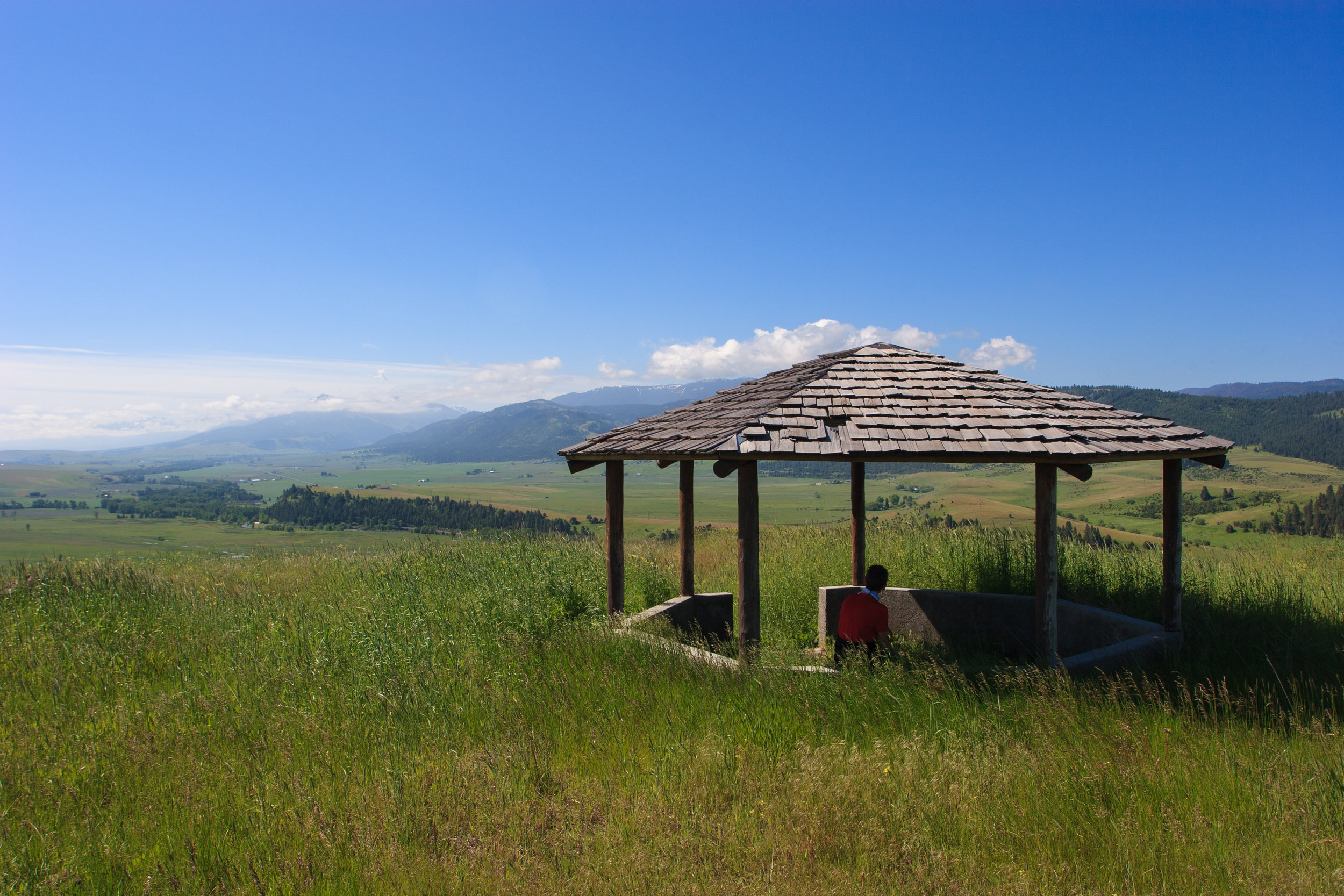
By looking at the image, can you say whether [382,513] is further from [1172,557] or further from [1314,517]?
[1314,517]

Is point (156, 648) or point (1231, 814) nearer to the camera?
point (1231, 814)

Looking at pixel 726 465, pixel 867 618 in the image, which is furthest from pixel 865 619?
pixel 726 465

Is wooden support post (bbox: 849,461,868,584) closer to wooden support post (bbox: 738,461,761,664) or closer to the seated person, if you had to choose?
the seated person

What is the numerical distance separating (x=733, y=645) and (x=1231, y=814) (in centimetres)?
376

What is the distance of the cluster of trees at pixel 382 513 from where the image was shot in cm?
6100

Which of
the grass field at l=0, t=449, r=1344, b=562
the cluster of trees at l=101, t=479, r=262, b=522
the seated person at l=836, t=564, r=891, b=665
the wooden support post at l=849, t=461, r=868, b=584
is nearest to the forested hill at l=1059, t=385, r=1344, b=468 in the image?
the grass field at l=0, t=449, r=1344, b=562

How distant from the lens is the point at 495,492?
128 metres

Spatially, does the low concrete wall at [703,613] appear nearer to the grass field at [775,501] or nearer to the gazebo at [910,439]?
the gazebo at [910,439]

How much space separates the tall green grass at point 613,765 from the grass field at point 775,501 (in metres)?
11.9

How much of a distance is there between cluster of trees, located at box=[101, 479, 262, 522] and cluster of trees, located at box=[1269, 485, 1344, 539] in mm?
92561

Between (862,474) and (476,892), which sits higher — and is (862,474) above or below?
above

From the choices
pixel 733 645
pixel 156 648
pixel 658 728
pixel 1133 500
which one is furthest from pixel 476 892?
pixel 1133 500

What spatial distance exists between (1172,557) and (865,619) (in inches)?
132

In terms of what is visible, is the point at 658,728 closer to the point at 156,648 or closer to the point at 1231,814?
the point at 1231,814
